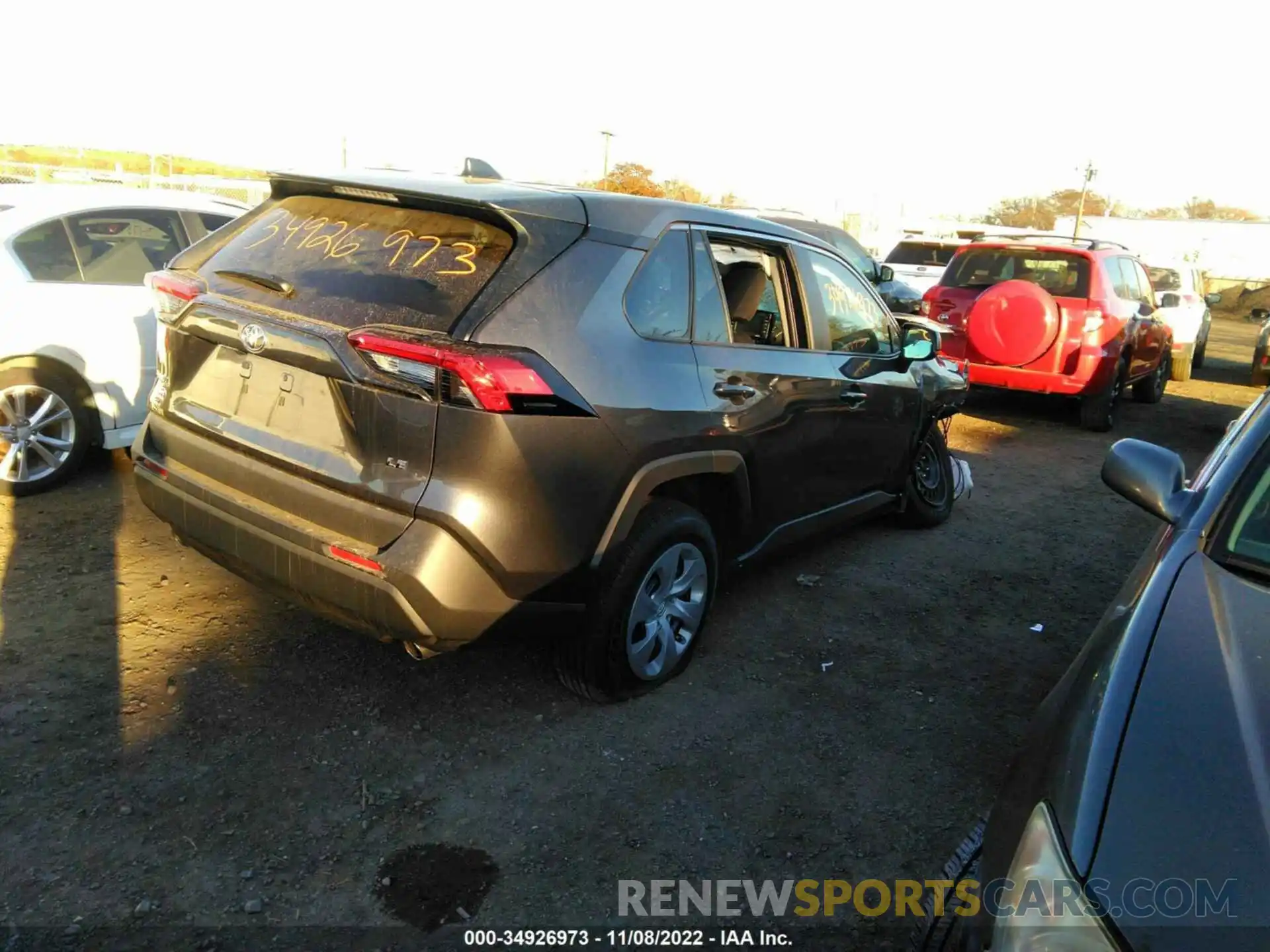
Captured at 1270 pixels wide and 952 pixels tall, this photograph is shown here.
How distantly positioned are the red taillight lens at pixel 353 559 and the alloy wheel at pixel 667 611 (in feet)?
3.15

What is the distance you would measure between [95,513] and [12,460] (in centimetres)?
56

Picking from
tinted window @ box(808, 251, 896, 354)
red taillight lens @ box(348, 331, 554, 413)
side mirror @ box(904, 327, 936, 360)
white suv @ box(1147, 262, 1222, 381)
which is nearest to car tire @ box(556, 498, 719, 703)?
red taillight lens @ box(348, 331, 554, 413)

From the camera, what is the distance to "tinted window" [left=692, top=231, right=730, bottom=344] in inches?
139

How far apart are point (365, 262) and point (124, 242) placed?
3.36m

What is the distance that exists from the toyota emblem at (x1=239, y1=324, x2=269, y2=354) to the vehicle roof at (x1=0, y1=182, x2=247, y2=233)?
9.76ft

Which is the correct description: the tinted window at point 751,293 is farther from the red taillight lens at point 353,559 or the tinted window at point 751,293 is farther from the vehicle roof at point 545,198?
the red taillight lens at point 353,559

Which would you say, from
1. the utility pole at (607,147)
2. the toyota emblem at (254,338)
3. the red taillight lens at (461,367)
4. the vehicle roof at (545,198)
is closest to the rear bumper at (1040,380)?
the vehicle roof at (545,198)

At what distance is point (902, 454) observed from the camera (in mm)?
5176

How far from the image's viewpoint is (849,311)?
4.57 metres

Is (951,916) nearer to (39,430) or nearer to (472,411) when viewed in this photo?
(472,411)

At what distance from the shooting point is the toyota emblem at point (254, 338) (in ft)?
9.83

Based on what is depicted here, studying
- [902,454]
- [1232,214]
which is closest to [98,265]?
[902,454]

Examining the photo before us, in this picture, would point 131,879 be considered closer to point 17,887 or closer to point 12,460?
point 17,887

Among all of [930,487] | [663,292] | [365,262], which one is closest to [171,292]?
[365,262]
